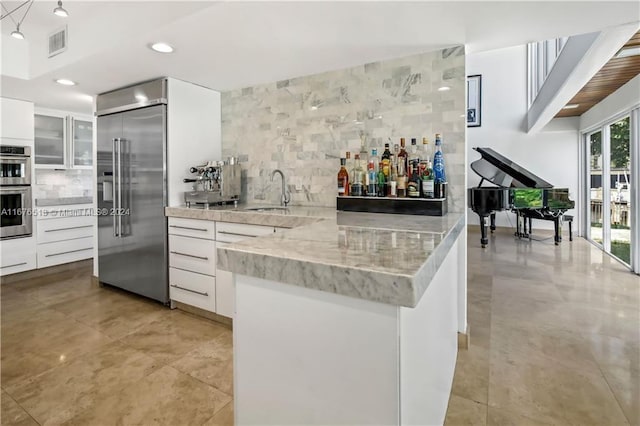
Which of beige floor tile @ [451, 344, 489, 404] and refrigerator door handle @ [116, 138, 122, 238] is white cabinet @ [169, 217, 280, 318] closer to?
refrigerator door handle @ [116, 138, 122, 238]

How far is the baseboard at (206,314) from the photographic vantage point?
2676 mm

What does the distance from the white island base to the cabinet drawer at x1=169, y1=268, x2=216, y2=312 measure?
1812mm

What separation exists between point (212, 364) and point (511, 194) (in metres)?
4.86

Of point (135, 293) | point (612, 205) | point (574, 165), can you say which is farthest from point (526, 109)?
point (135, 293)

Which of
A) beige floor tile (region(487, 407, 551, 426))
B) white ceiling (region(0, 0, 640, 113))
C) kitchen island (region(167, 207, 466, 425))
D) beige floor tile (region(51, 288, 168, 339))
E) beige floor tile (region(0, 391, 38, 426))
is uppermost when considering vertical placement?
white ceiling (region(0, 0, 640, 113))

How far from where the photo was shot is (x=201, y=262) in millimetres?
2811

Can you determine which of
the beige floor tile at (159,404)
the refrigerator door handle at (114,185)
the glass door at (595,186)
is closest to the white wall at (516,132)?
the glass door at (595,186)

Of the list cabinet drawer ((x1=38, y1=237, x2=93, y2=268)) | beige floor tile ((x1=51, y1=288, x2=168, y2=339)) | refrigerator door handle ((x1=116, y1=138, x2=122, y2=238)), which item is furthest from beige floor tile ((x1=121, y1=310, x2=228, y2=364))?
cabinet drawer ((x1=38, y1=237, x2=93, y2=268))

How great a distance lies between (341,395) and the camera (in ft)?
2.78

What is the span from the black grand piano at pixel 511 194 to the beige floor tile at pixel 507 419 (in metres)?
4.04

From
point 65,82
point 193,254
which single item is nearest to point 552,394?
point 193,254

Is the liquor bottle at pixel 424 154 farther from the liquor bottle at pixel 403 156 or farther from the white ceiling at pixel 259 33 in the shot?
the white ceiling at pixel 259 33

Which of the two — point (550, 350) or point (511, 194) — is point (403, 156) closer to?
point (550, 350)

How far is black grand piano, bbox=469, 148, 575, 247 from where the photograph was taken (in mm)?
5148
